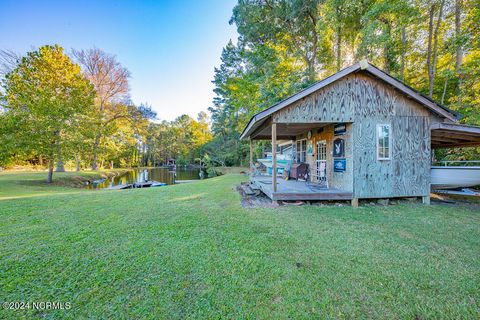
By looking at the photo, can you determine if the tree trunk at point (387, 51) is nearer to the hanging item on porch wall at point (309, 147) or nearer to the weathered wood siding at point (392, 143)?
the weathered wood siding at point (392, 143)

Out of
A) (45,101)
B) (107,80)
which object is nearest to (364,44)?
(45,101)

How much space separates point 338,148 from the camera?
22.9 ft

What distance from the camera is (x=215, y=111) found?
34000mm

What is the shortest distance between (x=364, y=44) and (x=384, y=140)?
25.1 ft

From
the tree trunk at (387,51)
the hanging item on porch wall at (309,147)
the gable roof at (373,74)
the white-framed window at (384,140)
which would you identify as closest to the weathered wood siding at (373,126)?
the white-framed window at (384,140)

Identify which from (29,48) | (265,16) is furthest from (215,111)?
(29,48)

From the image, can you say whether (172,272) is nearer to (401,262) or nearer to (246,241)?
(246,241)

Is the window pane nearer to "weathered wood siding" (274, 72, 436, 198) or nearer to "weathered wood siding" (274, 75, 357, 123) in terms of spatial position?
"weathered wood siding" (274, 72, 436, 198)

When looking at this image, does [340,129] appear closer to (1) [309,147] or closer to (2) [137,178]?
(1) [309,147]

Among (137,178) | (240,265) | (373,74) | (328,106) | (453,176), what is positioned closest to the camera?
(240,265)

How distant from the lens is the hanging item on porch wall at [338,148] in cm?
676

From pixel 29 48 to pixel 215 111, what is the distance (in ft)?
76.2

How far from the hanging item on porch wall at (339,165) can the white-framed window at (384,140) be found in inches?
41.2

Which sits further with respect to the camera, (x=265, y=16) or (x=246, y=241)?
(x=265, y=16)
